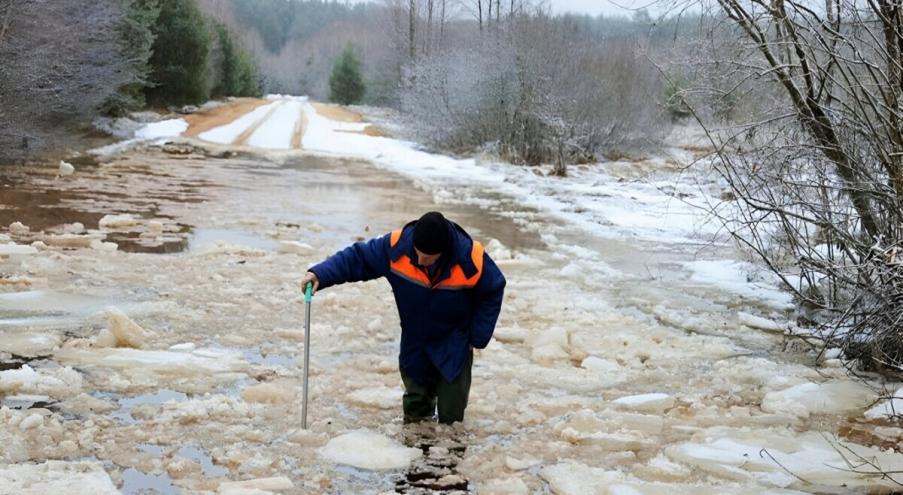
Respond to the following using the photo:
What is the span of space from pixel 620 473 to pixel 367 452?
4.53ft

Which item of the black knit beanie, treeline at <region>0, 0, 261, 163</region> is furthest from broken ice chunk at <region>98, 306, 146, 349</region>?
treeline at <region>0, 0, 261, 163</region>

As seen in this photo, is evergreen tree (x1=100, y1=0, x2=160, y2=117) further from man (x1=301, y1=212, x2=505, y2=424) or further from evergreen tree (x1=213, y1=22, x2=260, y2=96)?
man (x1=301, y1=212, x2=505, y2=424)

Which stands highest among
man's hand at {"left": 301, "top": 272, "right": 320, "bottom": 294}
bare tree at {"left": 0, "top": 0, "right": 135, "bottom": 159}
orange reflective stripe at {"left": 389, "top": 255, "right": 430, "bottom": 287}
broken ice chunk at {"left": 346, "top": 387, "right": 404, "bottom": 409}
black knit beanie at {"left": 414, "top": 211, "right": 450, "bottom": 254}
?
bare tree at {"left": 0, "top": 0, "right": 135, "bottom": 159}

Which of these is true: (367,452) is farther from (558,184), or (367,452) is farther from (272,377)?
(558,184)

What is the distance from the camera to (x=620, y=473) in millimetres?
4828

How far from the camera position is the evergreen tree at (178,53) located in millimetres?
40781

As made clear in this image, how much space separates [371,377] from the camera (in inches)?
255

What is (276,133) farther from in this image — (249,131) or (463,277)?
(463,277)

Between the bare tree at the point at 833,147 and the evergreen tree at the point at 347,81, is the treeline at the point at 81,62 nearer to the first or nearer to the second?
the bare tree at the point at 833,147

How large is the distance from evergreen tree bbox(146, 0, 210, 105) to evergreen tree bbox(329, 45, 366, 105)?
2830cm

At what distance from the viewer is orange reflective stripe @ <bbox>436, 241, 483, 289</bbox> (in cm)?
503

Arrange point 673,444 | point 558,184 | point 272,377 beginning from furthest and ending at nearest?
point 558,184 < point 272,377 < point 673,444

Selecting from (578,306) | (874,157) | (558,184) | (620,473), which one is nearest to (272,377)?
(620,473)

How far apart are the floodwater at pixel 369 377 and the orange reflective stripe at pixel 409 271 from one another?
3.10 ft
